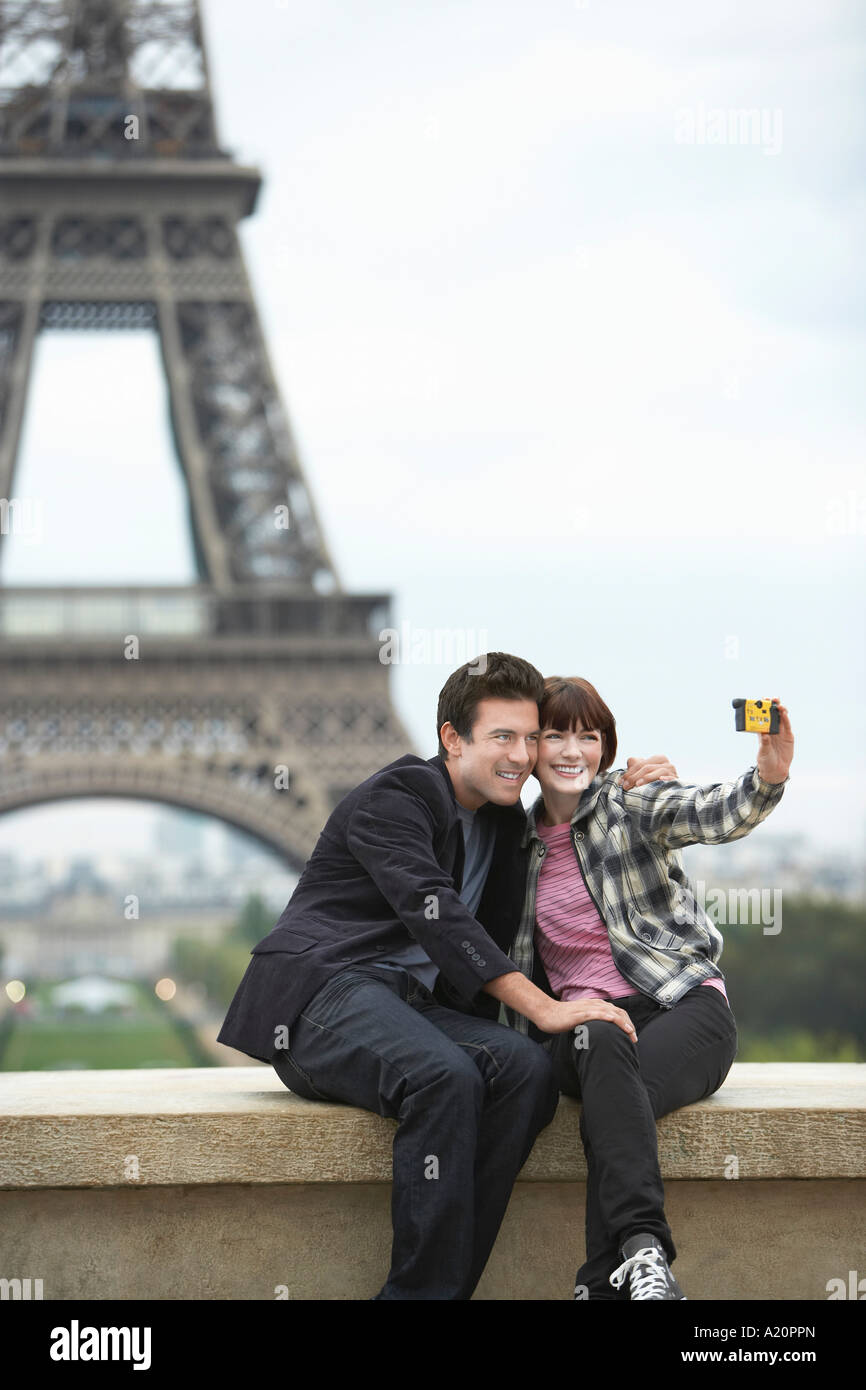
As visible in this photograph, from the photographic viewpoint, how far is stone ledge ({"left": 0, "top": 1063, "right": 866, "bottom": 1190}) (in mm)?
3572

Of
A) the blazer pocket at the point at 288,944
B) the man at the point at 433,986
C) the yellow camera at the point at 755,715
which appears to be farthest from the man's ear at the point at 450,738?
Result: the yellow camera at the point at 755,715

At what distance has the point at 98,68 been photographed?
26938 mm

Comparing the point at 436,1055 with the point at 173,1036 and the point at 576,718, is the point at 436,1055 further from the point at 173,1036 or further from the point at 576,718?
the point at 173,1036

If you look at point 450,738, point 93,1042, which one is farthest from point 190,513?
point 450,738

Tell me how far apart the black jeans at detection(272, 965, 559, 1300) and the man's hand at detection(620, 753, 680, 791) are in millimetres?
770

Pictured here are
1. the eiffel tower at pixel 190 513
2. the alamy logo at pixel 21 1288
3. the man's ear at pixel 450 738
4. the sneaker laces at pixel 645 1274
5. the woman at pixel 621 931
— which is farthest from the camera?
the eiffel tower at pixel 190 513

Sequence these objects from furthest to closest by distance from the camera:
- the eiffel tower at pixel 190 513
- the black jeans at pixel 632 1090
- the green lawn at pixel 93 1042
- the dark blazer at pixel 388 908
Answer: the green lawn at pixel 93 1042, the eiffel tower at pixel 190 513, the dark blazer at pixel 388 908, the black jeans at pixel 632 1090

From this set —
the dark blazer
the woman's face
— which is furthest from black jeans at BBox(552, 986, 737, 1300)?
the woman's face

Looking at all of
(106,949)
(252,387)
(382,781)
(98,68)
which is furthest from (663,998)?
(106,949)

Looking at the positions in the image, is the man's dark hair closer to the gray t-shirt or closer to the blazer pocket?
the gray t-shirt

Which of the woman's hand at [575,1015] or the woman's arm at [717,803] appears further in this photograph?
the woman's arm at [717,803]

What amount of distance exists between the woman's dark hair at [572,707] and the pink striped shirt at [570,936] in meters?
0.28

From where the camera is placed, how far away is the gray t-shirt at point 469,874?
148 inches

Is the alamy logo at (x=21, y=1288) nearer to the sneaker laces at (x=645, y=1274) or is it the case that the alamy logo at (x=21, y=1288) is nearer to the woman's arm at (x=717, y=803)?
the sneaker laces at (x=645, y=1274)
